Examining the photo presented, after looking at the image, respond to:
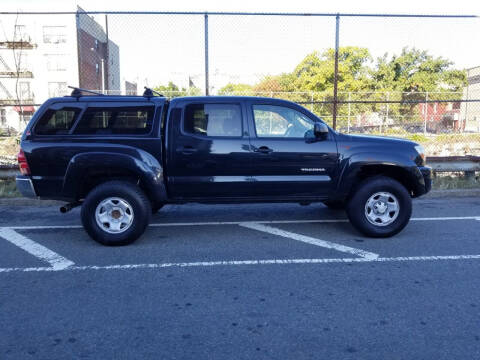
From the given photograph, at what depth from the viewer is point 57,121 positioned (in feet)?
17.2

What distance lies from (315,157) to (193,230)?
6.60 ft

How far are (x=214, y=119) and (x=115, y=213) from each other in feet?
5.72

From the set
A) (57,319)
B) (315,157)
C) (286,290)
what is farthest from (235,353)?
(315,157)

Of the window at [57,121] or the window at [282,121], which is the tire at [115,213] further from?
the window at [282,121]

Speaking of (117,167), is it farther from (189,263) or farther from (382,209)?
(382,209)

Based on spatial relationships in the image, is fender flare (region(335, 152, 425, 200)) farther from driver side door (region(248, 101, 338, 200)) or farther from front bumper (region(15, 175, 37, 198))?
front bumper (region(15, 175, 37, 198))

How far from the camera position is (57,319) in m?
3.26

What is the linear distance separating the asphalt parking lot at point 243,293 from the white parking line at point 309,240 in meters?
0.03

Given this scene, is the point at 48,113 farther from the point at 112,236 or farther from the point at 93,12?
the point at 93,12

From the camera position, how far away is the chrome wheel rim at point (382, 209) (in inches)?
216

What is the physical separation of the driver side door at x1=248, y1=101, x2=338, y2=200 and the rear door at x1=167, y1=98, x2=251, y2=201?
157 mm

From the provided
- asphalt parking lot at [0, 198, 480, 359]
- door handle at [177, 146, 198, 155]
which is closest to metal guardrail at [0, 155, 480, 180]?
asphalt parking lot at [0, 198, 480, 359]

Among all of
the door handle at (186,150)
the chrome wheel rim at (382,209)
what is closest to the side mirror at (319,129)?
the chrome wheel rim at (382,209)

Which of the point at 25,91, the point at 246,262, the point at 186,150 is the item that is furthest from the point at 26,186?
the point at 25,91
